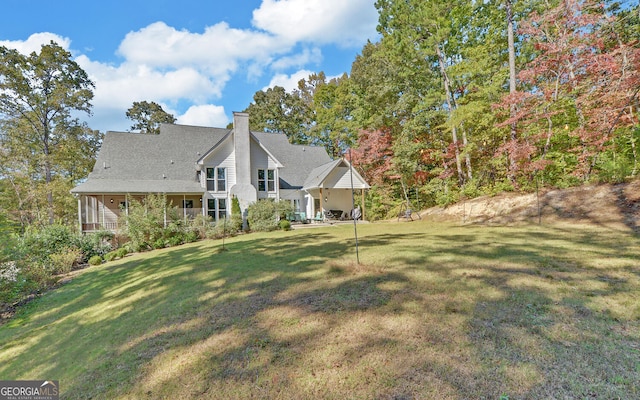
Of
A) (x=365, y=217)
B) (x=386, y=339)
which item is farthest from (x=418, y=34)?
(x=386, y=339)

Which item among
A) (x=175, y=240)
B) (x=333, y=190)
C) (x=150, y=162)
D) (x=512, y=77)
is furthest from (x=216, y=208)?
(x=512, y=77)

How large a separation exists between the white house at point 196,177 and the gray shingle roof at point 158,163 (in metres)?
0.05

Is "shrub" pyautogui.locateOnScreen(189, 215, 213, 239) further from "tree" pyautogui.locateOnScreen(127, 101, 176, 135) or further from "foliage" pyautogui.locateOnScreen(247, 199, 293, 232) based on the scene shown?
"tree" pyautogui.locateOnScreen(127, 101, 176, 135)

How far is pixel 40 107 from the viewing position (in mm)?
22375

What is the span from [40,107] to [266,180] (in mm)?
19603

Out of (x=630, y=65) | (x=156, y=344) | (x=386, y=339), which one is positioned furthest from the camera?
A: (x=630, y=65)

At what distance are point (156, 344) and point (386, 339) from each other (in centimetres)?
305

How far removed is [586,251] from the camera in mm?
6090

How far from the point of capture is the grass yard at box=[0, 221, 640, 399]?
8.43ft

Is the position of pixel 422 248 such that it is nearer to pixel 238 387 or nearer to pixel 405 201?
pixel 238 387

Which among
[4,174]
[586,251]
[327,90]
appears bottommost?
[586,251]

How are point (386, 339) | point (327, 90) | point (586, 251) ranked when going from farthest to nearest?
point (327, 90) < point (586, 251) < point (386, 339)

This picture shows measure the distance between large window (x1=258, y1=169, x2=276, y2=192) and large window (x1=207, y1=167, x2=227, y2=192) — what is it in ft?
8.12

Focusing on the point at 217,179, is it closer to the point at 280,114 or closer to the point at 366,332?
the point at 366,332
